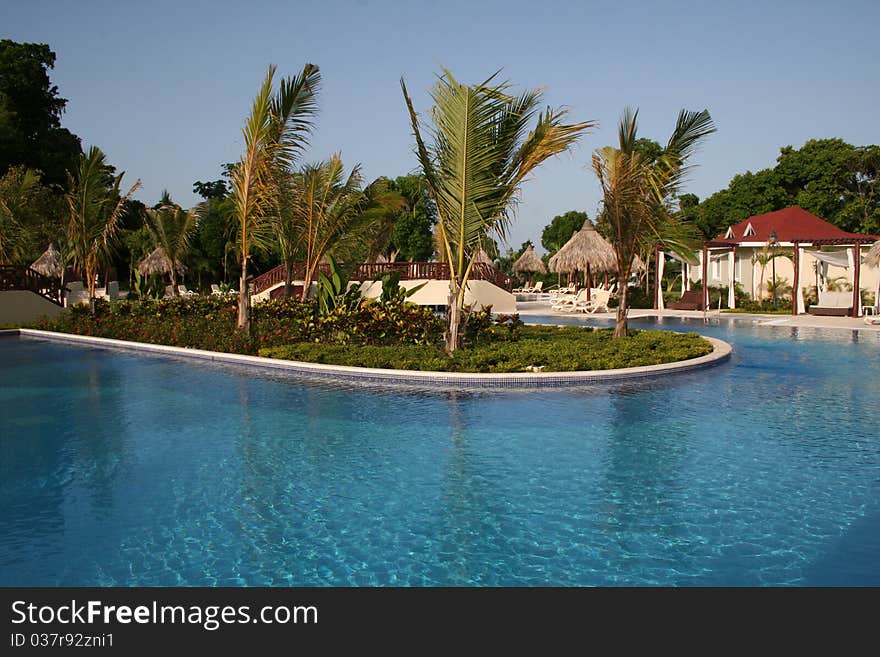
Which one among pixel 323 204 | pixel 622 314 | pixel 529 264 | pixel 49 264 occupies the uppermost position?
pixel 323 204

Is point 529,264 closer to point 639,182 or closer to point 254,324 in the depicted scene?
point 639,182

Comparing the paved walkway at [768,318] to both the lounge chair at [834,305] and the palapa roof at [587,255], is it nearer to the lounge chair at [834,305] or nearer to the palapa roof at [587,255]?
the lounge chair at [834,305]

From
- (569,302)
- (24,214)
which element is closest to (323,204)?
(569,302)

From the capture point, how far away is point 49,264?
121ft

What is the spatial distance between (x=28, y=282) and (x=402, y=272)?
13.4 meters

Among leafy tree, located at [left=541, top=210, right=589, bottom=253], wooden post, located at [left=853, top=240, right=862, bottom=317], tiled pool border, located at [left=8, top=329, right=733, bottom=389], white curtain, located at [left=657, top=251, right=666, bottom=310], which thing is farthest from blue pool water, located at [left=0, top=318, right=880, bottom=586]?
leafy tree, located at [left=541, top=210, right=589, bottom=253]

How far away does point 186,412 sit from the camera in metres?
9.75

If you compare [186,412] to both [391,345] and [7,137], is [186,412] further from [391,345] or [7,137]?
[7,137]

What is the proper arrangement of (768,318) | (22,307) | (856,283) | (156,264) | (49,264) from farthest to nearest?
(156,264) → (49,264) → (768,318) → (856,283) → (22,307)

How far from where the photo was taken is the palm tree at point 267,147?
14.8 metres

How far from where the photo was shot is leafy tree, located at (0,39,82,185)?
3750 centimetres

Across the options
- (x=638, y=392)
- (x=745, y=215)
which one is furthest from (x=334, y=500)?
(x=745, y=215)

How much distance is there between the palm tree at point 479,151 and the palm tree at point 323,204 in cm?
744
